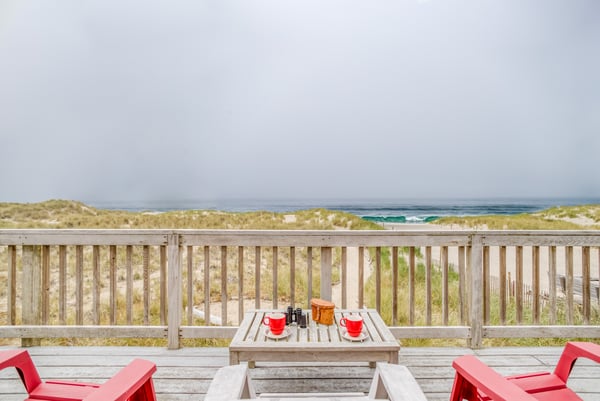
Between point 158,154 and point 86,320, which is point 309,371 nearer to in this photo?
point 86,320

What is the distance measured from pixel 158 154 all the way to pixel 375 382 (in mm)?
28071

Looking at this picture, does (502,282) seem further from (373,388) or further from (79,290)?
(79,290)

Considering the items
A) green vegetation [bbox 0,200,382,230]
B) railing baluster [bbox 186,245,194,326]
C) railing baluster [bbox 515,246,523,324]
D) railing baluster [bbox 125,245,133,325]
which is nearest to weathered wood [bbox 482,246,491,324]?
railing baluster [bbox 515,246,523,324]

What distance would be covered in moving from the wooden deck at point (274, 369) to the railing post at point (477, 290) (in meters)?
0.13

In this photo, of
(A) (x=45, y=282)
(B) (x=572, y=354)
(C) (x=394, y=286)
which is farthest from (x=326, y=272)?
(A) (x=45, y=282)

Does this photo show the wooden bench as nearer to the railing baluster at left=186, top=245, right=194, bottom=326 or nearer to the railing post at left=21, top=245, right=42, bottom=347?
the railing baluster at left=186, top=245, right=194, bottom=326

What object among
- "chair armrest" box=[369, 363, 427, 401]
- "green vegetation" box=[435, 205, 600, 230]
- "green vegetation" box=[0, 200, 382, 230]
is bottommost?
"green vegetation" box=[435, 205, 600, 230]

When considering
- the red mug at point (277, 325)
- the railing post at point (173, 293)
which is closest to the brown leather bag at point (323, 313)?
the red mug at point (277, 325)

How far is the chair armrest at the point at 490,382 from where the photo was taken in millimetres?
1104

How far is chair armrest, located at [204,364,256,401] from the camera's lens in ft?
3.50

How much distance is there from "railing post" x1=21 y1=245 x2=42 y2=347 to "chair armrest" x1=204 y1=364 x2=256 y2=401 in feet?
9.12

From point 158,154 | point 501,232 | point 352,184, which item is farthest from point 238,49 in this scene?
point 352,184

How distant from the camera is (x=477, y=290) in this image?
2.92 metres

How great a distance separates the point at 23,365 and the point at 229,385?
3.56ft
